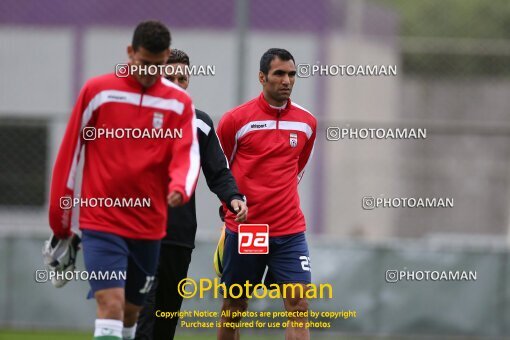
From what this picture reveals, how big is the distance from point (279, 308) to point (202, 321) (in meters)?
0.97

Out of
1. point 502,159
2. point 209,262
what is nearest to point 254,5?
point 209,262

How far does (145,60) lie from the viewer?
6992mm

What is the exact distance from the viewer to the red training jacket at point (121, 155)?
274 inches

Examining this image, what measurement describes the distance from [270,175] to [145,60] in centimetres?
206

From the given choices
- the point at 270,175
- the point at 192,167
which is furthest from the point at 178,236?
the point at 192,167

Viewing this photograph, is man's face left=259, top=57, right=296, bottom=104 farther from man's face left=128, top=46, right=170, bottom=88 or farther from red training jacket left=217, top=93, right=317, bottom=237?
man's face left=128, top=46, right=170, bottom=88

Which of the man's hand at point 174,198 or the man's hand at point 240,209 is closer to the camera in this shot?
the man's hand at point 174,198

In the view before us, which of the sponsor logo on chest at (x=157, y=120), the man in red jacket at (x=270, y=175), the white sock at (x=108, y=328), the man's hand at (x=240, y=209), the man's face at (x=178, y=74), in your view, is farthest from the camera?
the man in red jacket at (x=270, y=175)

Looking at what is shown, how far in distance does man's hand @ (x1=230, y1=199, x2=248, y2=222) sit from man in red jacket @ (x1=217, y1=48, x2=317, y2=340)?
2.65 feet

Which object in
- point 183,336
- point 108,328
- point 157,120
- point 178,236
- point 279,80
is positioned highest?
point 279,80

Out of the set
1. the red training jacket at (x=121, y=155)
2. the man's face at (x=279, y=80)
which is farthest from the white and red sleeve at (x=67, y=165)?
the man's face at (x=279, y=80)

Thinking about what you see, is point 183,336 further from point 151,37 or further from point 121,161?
point 151,37

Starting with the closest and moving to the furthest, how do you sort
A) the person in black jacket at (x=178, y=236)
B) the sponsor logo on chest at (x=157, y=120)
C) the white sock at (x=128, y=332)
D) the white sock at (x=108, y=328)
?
the white sock at (x=108, y=328)
the sponsor logo on chest at (x=157, y=120)
the white sock at (x=128, y=332)
the person in black jacket at (x=178, y=236)

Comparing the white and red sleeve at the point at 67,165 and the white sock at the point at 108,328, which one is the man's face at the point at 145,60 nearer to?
the white and red sleeve at the point at 67,165
